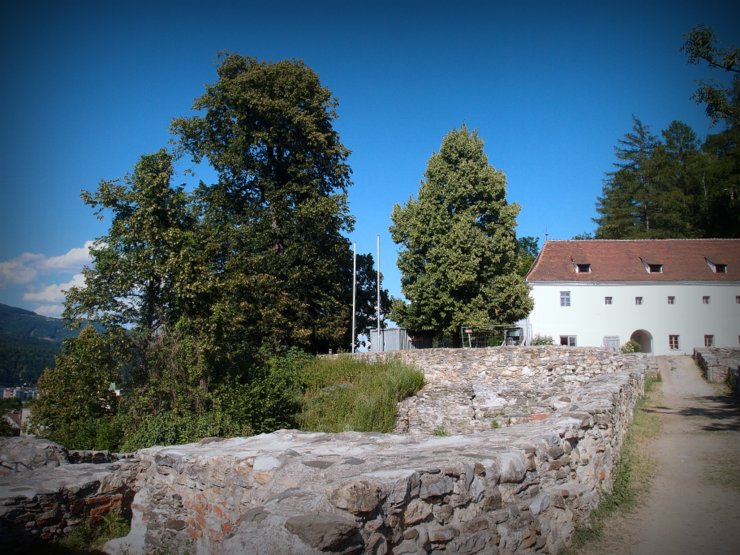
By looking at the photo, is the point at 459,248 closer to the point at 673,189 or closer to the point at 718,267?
the point at 718,267

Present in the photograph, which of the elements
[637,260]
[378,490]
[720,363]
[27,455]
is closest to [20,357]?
[27,455]

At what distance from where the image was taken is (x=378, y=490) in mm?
3127

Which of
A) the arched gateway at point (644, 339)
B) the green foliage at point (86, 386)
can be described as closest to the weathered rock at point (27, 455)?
the green foliage at point (86, 386)

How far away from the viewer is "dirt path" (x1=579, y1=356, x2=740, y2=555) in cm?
466

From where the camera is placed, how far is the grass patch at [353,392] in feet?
45.1

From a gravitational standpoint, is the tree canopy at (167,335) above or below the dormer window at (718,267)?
below

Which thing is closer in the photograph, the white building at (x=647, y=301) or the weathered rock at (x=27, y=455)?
the weathered rock at (x=27, y=455)

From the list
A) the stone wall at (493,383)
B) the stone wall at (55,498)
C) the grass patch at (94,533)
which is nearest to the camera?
the stone wall at (55,498)

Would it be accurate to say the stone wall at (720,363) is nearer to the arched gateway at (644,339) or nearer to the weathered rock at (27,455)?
the arched gateway at (644,339)

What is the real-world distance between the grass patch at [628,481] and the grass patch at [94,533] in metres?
5.13

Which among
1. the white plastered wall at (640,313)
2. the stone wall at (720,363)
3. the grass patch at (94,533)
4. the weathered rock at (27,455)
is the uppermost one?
Result: the white plastered wall at (640,313)

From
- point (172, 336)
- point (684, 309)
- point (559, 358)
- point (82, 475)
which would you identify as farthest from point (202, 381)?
point (684, 309)

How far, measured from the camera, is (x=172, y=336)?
12367mm

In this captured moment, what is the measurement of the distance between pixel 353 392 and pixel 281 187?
37.5 ft
